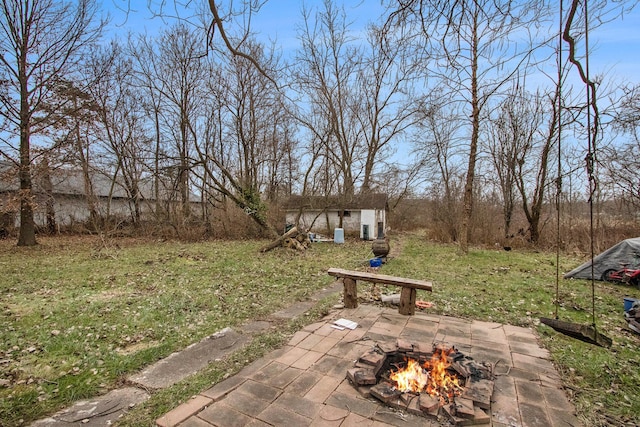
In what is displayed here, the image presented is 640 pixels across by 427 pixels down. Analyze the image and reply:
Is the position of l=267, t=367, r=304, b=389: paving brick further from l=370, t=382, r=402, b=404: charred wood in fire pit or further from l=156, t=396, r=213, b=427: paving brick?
l=370, t=382, r=402, b=404: charred wood in fire pit

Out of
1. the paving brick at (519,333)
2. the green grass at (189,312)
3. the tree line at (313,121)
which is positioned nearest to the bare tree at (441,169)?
the tree line at (313,121)

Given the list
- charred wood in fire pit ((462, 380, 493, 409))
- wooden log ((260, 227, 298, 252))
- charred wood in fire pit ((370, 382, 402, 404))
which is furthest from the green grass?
wooden log ((260, 227, 298, 252))

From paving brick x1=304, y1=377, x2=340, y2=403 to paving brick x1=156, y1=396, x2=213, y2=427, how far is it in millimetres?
723

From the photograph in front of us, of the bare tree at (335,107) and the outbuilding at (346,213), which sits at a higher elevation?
the bare tree at (335,107)

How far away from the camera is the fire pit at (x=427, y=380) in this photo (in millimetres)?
1904

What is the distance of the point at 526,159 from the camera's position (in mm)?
12602

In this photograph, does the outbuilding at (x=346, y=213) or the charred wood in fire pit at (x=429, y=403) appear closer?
the charred wood in fire pit at (x=429, y=403)

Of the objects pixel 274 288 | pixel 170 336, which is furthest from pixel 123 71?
pixel 170 336

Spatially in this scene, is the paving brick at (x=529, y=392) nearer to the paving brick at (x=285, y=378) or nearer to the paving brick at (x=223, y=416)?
the paving brick at (x=285, y=378)

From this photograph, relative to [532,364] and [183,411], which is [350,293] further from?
[183,411]

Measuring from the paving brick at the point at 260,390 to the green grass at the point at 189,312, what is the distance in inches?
12.0

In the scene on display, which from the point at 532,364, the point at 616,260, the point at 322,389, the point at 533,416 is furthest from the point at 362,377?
the point at 616,260

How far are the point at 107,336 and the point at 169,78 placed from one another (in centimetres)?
1374

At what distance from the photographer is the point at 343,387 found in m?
2.23
